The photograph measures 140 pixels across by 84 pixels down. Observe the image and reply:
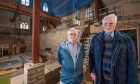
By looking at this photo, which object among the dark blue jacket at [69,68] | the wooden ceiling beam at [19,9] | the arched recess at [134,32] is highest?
the wooden ceiling beam at [19,9]

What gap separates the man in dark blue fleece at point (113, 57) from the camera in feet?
6.05

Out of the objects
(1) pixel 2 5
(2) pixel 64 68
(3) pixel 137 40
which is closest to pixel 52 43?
(1) pixel 2 5

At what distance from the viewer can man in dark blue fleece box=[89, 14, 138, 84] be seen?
1.84 m

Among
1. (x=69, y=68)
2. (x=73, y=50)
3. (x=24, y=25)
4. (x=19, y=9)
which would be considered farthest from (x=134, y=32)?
(x=24, y=25)

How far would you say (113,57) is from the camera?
6.12 ft

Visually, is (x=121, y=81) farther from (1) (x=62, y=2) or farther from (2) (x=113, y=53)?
(1) (x=62, y=2)

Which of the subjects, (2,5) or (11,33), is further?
(11,33)

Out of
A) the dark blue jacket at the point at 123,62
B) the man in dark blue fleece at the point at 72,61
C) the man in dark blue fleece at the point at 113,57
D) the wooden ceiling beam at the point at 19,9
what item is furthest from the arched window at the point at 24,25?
the dark blue jacket at the point at 123,62

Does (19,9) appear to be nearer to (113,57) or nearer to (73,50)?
(73,50)

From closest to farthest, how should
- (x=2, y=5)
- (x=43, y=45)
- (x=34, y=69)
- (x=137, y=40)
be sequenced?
(x=34, y=69) → (x=137, y=40) → (x=2, y=5) → (x=43, y=45)

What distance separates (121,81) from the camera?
6.13 ft

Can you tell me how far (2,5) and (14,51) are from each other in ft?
14.8

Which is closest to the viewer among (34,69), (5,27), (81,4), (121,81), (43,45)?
(121,81)

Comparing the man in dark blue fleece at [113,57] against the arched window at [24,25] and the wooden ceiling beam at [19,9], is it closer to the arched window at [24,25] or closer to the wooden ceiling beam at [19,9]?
the wooden ceiling beam at [19,9]
